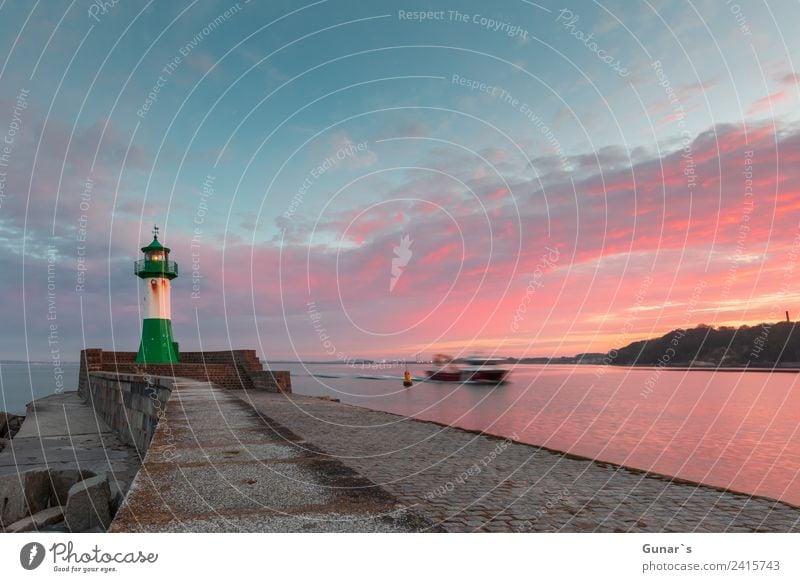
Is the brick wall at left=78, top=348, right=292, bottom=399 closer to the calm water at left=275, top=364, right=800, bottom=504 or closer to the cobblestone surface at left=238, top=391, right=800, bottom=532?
the calm water at left=275, top=364, right=800, bottom=504

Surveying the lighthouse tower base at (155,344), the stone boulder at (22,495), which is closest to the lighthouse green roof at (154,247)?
the lighthouse tower base at (155,344)

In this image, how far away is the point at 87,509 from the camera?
19.4 feet

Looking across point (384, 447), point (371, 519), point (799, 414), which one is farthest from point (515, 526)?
point (799, 414)

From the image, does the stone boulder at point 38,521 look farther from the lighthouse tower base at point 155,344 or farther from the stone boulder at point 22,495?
the lighthouse tower base at point 155,344

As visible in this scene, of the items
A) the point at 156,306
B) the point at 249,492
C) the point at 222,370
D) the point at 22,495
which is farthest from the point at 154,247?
the point at 249,492

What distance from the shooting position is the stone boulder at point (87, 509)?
585cm

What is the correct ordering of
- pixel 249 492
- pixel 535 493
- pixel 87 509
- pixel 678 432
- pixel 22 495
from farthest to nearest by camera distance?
pixel 678 432, pixel 22 495, pixel 87 509, pixel 535 493, pixel 249 492

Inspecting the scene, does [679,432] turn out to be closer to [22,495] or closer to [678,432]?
[678,432]

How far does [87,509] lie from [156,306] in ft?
85.2

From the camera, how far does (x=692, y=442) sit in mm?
20984

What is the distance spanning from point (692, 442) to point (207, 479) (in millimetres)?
21975

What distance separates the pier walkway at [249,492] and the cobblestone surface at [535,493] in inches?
29.5
